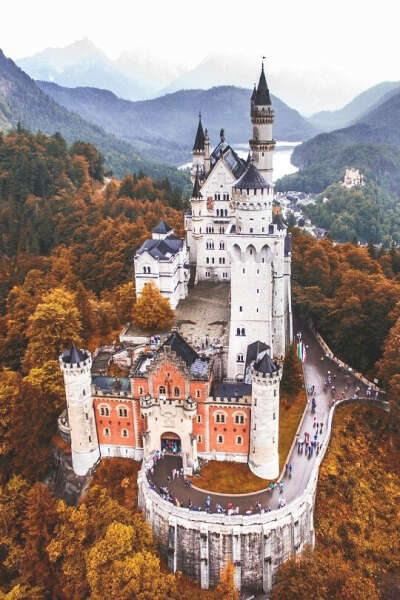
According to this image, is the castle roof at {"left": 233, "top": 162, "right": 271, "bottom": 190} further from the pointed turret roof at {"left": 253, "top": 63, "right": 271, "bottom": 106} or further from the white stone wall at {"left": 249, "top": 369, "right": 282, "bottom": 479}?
the white stone wall at {"left": 249, "top": 369, "right": 282, "bottom": 479}

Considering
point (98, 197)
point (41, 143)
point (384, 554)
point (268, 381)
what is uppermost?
point (41, 143)

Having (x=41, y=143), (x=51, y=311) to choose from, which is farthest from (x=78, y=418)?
(x=41, y=143)

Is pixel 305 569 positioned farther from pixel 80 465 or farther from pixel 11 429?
pixel 11 429

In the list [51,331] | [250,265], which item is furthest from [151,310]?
[250,265]

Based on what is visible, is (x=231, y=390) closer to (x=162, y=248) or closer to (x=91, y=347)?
(x=91, y=347)

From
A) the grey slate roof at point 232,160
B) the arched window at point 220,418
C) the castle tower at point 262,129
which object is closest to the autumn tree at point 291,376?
the arched window at point 220,418

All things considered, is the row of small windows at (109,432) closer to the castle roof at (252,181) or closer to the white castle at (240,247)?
the white castle at (240,247)
